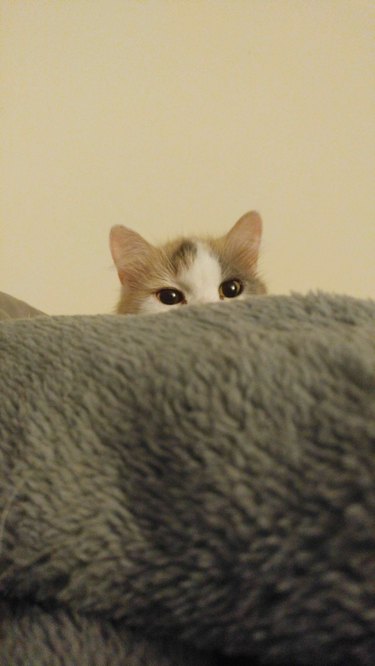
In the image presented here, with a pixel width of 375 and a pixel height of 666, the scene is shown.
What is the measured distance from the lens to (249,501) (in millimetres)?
195

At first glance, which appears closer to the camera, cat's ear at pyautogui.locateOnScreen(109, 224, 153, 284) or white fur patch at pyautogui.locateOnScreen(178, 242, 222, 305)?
white fur patch at pyautogui.locateOnScreen(178, 242, 222, 305)

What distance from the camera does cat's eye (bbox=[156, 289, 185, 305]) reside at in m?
0.96

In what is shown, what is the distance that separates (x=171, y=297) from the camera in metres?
0.96

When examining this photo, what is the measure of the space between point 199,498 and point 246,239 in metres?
0.93

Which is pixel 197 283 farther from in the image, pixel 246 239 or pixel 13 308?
pixel 13 308

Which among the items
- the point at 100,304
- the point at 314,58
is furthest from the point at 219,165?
the point at 100,304

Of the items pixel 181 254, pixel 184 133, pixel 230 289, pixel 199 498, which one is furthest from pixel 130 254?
pixel 199 498

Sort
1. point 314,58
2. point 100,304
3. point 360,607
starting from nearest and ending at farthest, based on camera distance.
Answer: point 360,607
point 314,58
point 100,304

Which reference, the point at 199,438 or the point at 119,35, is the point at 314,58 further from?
the point at 199,438

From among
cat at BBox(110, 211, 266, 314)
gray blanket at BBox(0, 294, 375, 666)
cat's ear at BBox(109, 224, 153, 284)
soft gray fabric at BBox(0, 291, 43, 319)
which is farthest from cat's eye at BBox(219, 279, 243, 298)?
gray blanket at BBox(0, 294, 375, 666)

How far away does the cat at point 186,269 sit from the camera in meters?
0.95

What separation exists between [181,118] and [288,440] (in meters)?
1.43

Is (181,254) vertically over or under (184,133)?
under

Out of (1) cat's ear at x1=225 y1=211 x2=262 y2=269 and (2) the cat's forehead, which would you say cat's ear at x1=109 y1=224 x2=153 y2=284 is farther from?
(1) cat's ear at x1=225 y1=211 x2=262 y2=269
